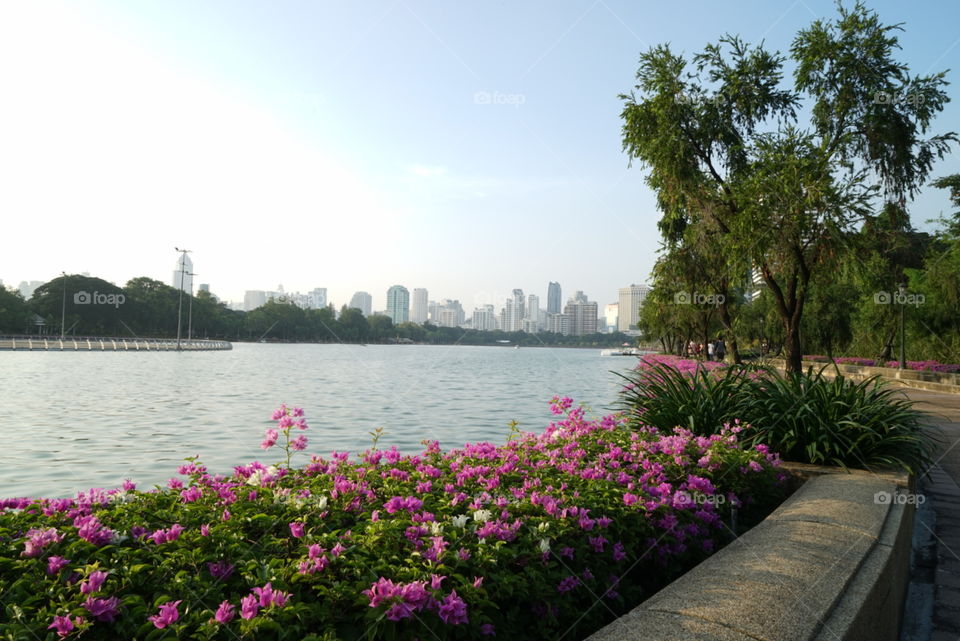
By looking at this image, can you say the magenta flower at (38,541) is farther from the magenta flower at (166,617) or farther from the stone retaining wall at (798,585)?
the stone retaining wall at (798,585)

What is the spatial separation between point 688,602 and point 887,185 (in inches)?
585

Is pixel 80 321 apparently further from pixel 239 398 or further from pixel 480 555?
pixel 480 555

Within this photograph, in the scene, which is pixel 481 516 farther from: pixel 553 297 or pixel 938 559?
pixel 553 297

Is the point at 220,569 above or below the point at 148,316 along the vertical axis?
below

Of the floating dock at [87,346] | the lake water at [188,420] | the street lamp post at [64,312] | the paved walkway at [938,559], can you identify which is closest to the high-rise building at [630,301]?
the floating dock at [87,346]

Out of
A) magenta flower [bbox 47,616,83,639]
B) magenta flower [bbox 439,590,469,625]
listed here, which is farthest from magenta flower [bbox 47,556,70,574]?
magenta flower [bbox 439,590,469,625]

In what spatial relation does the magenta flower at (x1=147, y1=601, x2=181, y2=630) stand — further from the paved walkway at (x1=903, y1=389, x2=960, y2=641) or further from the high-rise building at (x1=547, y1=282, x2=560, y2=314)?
the high-rise building at (x1=547, y1=282, x2=560, y2=314)

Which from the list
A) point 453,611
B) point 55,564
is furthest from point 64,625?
point 453,611

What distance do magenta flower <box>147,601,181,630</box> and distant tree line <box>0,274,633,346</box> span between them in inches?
3331

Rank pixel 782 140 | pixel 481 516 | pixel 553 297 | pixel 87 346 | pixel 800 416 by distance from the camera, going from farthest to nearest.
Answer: pixel 553 297 → pixel 87 346 → pixel 782 140 → pixel 800 416 → pixel 481 516

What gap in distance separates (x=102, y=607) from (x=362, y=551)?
843 millimetres

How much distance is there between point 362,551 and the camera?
2371 mm

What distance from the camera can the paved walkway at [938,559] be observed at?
3.34 metres

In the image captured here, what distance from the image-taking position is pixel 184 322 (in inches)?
4188
